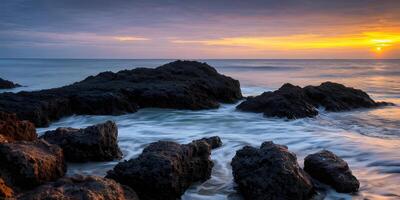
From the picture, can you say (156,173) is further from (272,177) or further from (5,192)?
(5,192)

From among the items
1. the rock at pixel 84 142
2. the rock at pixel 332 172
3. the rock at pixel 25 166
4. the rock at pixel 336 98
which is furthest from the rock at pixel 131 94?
the rock at pixel 332 172

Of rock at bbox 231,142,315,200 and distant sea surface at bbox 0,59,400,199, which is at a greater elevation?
rock at bbox 231,142,315,200

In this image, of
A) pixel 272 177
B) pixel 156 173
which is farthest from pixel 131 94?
pixel 272 177

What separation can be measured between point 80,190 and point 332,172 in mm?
3009

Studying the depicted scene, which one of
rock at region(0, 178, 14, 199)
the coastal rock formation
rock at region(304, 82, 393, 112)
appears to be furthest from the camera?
rock at region(304, 82, 393, 112)

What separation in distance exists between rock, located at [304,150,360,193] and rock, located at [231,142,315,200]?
1.18 ft

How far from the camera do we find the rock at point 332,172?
500 cm

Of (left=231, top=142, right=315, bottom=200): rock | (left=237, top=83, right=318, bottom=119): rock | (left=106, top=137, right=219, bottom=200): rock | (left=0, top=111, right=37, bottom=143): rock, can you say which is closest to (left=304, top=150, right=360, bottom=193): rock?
(left=231, top=142, right=315, bottom=200): rock

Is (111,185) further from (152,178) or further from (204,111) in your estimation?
(204,111)

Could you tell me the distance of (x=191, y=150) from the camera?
5324 mm

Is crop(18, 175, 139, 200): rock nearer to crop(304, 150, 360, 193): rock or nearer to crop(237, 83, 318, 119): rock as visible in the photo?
crop(304, 150, 360, 193): rock

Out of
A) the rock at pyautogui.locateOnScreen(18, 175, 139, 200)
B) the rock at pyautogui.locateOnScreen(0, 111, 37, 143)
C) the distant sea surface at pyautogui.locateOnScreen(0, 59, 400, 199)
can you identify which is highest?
the rock at pyautogui.locateOnScreen(0, 111, 37, 143)

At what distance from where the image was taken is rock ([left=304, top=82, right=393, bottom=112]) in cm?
1290

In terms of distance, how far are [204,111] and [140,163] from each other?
7756 millimetres
